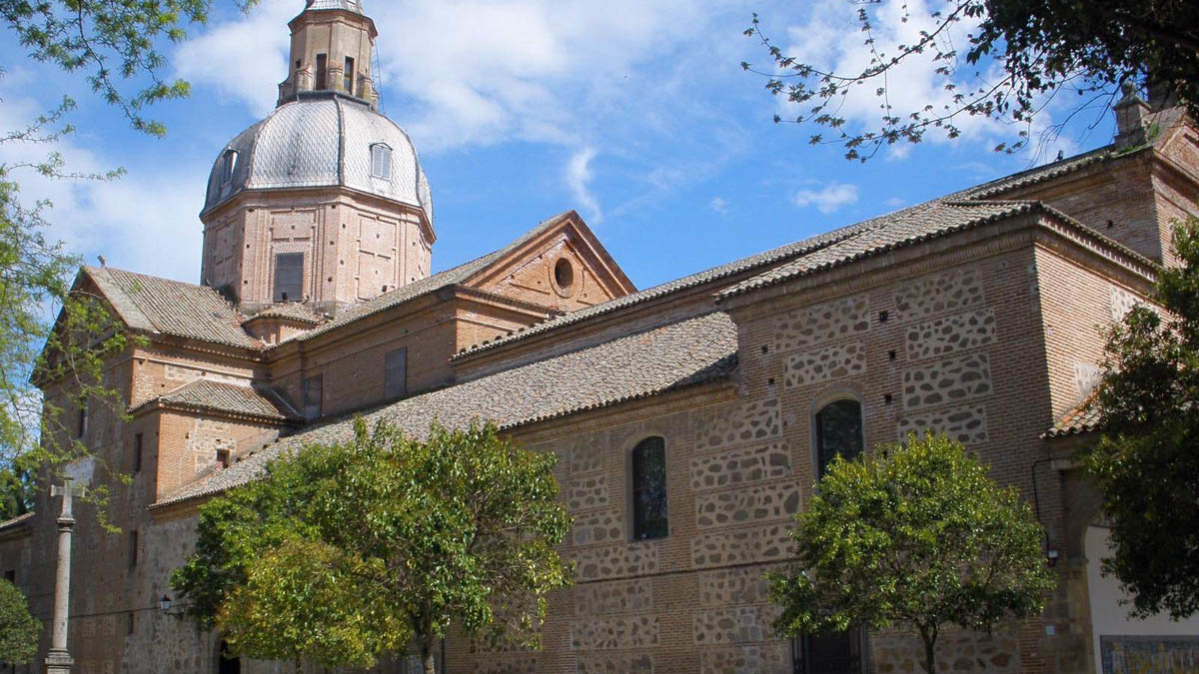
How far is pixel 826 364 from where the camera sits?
16422 mm

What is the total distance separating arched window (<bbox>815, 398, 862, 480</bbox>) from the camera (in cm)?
1609

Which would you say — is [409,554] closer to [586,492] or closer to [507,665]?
[586,492]

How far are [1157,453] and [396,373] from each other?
2146 cm

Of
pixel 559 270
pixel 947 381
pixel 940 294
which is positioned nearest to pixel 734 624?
pixel 947 381

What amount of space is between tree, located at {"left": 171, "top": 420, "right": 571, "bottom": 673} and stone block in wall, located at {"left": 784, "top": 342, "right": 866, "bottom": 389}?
3574 mm

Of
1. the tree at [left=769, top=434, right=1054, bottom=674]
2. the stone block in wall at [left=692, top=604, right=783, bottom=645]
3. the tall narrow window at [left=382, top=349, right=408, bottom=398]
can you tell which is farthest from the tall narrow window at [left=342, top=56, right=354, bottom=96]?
the tree at [left=769, top=434, right=1054, bottom=674]

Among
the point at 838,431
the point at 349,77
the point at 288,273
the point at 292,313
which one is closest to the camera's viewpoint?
the point at 838,431

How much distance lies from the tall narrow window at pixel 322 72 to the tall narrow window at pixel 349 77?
0.60 meters

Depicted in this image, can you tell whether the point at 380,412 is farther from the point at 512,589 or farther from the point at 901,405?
the point at 901,405

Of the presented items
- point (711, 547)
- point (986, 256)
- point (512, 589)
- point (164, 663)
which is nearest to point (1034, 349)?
point (986, 256)

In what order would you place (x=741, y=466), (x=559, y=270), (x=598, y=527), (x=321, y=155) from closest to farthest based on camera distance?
(x=741, y=466) < (x=598, y=527) < (x=559, y=270) < (x=321, y=155)

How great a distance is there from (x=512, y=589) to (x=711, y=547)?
10.2 feet

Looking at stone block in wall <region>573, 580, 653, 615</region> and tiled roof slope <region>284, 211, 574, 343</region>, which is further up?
tiled roof slope <region>284, 211, 574, 343</region>

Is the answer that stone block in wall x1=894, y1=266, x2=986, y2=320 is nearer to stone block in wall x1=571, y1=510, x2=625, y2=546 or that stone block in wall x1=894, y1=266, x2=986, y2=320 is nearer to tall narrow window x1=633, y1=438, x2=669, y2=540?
tall narrow window x1=633, y1=438, x2=669, y2=540
